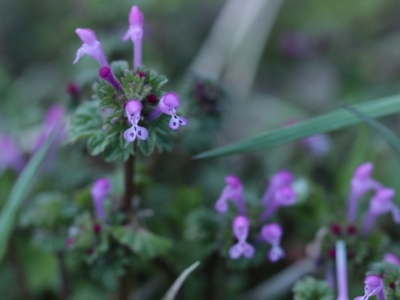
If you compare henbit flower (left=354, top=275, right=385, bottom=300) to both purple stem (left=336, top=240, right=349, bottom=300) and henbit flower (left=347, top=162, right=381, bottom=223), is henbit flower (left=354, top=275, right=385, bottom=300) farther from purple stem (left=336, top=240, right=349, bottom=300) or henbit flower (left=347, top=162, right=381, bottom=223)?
henbit flower (left=347, top=162, right=381, bottom=223)

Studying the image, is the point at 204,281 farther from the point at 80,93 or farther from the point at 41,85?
the point at 41,85

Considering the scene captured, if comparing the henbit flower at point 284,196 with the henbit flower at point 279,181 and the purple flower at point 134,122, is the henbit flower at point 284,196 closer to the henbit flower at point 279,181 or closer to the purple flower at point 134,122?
the henbit flower at point 279,181

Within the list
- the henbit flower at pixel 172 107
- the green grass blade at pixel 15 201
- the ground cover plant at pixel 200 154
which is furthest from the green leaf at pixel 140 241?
the henbit flower at pixel 172 107

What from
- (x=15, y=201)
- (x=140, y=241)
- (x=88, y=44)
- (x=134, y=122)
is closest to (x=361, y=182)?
(x=140, y=241)

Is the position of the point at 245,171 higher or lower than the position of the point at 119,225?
higher

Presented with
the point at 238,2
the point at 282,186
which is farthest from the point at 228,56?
the point at 282,186

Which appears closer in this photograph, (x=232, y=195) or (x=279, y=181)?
(x=232, y=195)

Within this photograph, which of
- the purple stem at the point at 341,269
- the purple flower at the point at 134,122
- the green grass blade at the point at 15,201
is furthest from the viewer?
the green grass blade at the point at 15,201

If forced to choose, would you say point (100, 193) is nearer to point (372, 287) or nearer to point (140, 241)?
point (140, 241)
